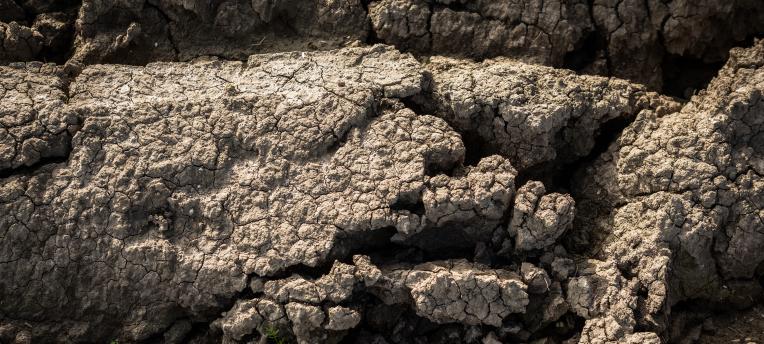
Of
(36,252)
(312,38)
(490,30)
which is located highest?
(490,30)

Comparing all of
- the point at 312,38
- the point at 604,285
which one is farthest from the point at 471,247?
the point at 312,38

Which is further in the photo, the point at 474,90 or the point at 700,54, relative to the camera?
the point at 700,54

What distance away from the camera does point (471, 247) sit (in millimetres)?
3475

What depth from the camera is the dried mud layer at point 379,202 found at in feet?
10.8

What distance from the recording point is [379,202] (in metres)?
3.35

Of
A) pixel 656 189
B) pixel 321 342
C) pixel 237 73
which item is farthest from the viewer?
pixel 237 73

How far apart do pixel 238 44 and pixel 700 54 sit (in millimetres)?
2727

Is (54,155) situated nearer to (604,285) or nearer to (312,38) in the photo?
(312,38)

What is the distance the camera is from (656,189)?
347cm

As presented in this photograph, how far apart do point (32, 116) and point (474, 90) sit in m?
2.32

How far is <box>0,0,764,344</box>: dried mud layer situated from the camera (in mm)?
3303

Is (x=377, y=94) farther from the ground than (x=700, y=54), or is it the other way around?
(x=700, y=54)

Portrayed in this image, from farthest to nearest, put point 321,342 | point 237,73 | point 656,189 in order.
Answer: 1. point 237,73
2. point 656,189
3. point 321,342

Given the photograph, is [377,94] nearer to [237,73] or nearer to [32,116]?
[237,73]
